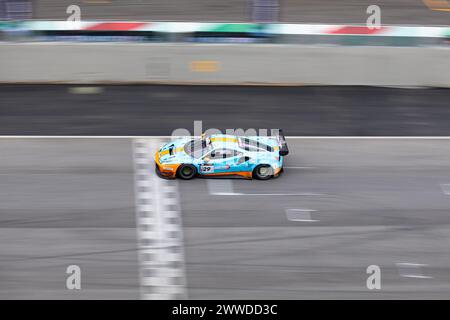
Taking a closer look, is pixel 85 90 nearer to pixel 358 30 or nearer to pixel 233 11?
pixel 233 11

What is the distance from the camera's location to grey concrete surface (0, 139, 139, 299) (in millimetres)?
15844

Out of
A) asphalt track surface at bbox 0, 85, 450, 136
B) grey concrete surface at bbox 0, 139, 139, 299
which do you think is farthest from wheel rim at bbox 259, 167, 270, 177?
grey concrete surface at bbox 0, 139, 139, 299

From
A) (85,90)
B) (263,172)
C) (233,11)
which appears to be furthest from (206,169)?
(233,11)

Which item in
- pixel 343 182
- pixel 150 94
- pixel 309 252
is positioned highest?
pixel 150 94

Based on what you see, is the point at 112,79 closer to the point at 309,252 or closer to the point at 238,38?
the point at 238,38

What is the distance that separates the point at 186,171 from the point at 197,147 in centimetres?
70

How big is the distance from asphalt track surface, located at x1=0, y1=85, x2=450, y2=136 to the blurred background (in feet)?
0.20

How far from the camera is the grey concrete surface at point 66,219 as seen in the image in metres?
15.8

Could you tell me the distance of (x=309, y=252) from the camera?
1691cm

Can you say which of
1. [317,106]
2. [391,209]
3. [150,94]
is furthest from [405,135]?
[150,94]

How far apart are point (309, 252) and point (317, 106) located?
7700 millimetres

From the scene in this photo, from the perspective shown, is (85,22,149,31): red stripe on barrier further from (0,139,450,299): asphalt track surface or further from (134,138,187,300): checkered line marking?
(134,138,187,300): checkered line marking

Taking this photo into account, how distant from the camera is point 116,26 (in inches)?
961

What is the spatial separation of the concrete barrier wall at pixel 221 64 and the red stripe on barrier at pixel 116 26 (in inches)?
22.2
